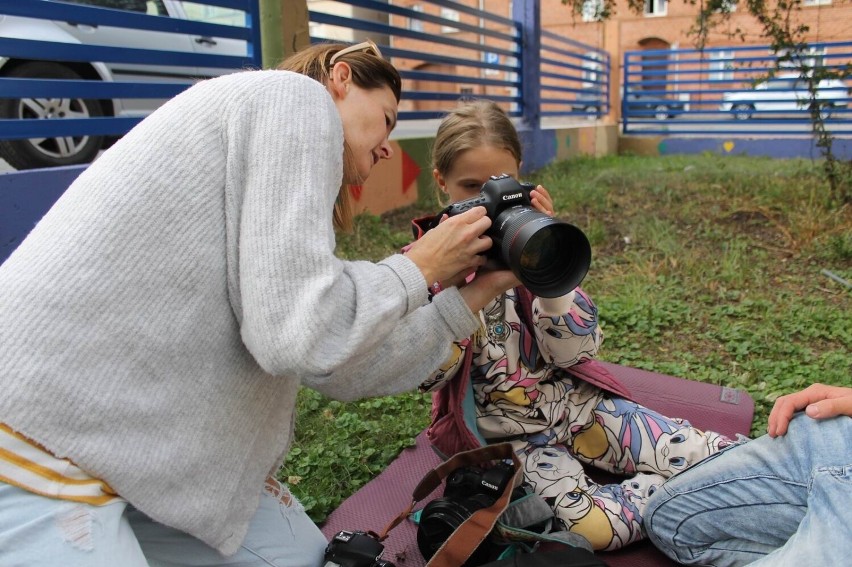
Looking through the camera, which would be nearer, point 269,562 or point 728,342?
point 269,562

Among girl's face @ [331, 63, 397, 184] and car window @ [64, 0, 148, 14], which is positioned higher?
car window @ [64, 0, 148, 14]

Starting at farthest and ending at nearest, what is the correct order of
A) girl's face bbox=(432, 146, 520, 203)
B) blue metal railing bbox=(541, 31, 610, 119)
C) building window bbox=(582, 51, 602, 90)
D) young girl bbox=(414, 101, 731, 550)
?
building window bbox=(582, 51, 602, 90) < blue metal railing bbox=(541, 31, 610, 119) < girl's face bbox=(432, 146, 520, 203) < young girl bbox=(414, 101, 731, 550)

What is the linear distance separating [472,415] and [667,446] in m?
0.60

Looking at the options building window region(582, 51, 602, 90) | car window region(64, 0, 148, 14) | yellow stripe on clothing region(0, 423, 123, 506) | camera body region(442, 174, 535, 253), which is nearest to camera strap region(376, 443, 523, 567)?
camera body region(442, 174, 535, 253)

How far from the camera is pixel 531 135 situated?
8.53 m

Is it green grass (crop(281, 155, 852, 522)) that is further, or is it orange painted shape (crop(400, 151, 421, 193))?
orange painted shape (crop(400, 151, 421, 193))

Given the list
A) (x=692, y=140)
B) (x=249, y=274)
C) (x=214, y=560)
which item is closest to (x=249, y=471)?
(x=214, y=560)

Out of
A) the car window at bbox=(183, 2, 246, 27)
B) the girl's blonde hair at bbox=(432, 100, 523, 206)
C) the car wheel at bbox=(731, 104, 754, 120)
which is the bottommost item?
the girl's blonde hair at bbox=(432, 100, 523, 206)

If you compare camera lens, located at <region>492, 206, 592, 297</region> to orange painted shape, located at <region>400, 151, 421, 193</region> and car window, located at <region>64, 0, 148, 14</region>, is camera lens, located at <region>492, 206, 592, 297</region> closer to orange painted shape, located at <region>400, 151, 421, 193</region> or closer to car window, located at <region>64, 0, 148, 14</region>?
car window, located at <region>64, 0, 148, 14</region>

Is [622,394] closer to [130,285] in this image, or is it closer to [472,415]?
[472,415]

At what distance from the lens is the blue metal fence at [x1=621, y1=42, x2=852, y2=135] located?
10180 mm

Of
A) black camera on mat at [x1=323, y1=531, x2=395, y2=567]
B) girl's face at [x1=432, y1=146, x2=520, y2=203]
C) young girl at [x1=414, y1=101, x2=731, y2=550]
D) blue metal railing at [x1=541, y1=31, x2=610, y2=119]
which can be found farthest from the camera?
blue metal railing at [x1=541, y1=31, x2=610, y2=119]

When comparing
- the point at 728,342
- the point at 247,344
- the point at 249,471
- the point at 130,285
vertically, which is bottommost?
the point at 728,342

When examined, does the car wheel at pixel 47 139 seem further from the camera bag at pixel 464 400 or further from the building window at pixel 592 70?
the building window at pixel 592 70
